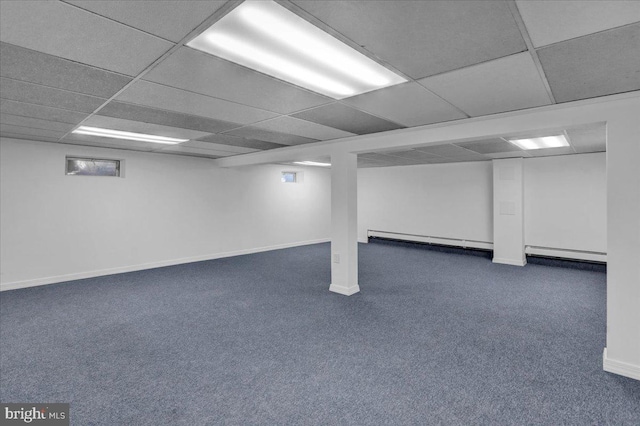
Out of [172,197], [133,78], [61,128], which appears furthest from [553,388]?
[172,197]

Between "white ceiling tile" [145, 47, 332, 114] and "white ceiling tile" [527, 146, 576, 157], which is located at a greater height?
"white ceiling tile" [527, 146, 576, 157]

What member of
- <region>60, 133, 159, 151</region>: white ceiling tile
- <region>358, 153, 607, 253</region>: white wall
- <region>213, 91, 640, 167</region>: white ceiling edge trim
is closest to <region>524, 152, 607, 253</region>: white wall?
<region>358, 153, 607, 253</region>: white wall

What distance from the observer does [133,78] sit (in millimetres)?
2312

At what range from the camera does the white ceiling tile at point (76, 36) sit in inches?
58.4

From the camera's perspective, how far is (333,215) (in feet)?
15.8

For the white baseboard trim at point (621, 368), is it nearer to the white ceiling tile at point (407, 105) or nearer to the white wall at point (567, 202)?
the white ceiling tile at point (407, 105)

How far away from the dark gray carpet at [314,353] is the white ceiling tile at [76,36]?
7.67 feet

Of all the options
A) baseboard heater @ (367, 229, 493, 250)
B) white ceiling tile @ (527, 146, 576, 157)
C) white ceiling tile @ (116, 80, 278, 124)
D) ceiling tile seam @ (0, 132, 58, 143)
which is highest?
ceiling tile seam @ (0, 132, 58, 143)

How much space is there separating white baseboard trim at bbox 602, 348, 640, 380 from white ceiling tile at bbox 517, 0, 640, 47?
263 centimetres

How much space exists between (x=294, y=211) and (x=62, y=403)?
6.98 m

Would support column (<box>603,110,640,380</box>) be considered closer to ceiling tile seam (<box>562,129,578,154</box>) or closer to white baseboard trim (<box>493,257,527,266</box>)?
ceiling tile seam (<box>562,129,578,154</box>)

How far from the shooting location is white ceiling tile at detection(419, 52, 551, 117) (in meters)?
2.08

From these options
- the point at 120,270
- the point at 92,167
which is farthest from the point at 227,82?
the point at 120,270

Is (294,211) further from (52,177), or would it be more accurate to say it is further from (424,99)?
(424,99)
